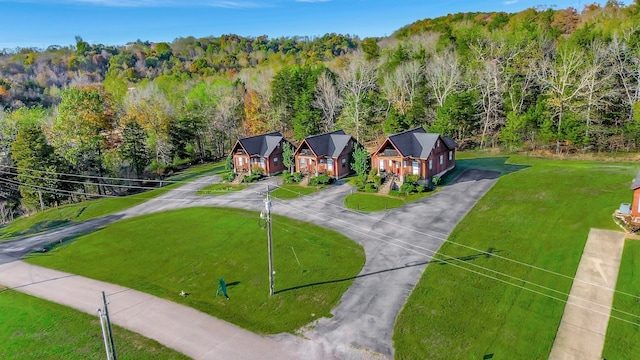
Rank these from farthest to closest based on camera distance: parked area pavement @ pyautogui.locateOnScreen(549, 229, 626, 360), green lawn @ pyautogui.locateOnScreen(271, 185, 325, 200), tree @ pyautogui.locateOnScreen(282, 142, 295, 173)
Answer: tree @ pyautogui.locateOnScreen(282, 142, 295, 173)
green lawn @ pyautogui.locateOnScreen(271, 185, 325, 200)
parked area pavement @ pyautogui.locateOnScreen(549, 229, 626, 360)

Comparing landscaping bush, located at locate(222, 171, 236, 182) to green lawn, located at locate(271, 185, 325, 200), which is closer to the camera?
green lawn, located at locate(271, 185, 325, 200)

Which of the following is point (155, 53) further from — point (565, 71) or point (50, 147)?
point (565, 71)

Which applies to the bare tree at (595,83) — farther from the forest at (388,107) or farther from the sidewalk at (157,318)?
the sidewalk at (157,318)

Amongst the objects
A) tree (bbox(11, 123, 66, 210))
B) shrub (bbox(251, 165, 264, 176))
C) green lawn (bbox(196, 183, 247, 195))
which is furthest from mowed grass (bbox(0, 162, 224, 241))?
shrub (bbox(251, 165, 264, 176))

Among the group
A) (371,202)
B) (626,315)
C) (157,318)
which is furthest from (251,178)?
(626,315)

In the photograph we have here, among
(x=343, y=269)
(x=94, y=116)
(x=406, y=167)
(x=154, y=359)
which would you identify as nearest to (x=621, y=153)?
(x=406, y=167)

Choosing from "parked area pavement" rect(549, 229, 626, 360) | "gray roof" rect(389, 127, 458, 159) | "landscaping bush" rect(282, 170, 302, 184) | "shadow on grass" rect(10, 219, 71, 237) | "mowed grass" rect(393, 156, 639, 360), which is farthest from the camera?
"landscaping bush" rect(282, 170, 302, 184)

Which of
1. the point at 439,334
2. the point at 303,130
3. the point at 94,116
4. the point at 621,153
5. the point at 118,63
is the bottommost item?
the point at 439,334

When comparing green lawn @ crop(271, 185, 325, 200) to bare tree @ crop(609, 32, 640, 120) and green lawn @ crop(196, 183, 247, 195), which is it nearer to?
green lawn @ crop(196, 183, 247, 195)

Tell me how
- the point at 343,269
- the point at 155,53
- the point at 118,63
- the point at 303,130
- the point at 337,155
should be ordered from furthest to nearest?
the point at 155,53 < the point at 118,63 < the point at 303,130 < the point at 337,155 < the point at 343,269
